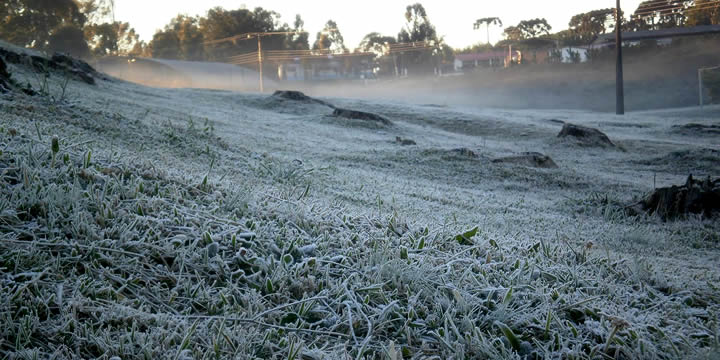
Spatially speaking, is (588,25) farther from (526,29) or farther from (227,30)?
(227,30)

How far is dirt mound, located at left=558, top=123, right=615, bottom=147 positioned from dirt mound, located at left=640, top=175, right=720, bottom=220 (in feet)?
21.4

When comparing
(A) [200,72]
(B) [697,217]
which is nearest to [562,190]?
(B) [697,217]

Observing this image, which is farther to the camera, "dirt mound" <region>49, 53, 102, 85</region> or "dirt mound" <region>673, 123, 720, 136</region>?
"dirt mound" <region>673, 123, 720, 136</region>

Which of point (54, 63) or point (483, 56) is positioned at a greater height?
point (483, 56)

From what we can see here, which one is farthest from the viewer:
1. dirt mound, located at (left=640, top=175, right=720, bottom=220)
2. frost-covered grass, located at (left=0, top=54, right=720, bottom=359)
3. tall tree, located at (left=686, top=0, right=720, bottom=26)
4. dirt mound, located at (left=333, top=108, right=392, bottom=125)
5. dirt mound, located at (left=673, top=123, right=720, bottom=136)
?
tall tree, located at (left=686, top=0, right=720, bottom=26)

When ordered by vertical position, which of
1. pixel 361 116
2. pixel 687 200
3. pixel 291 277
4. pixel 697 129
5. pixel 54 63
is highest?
pixel 54 63

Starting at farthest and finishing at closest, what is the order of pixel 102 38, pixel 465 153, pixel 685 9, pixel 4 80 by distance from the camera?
pixel 102 38, pixel 685 9, pixel 465 153, pixel 4 80

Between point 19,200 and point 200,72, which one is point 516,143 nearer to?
point 19,200

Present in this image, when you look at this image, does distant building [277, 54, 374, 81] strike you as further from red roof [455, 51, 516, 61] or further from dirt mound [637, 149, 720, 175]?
dirt mound [637, 149, 720, 175]

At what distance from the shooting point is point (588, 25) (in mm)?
41188

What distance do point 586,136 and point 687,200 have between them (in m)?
7.18

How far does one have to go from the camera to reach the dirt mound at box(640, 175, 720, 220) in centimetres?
443

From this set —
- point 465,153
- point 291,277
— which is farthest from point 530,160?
point 291,277

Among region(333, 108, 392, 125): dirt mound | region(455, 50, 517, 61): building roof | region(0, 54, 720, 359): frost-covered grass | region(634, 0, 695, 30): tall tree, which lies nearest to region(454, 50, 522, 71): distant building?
region(455, 50, 517, 61): building roof
